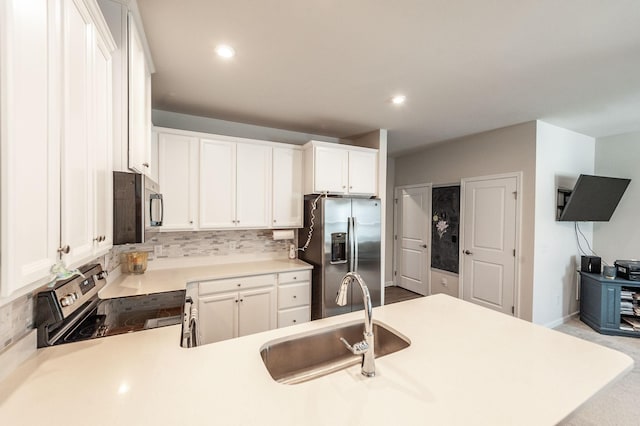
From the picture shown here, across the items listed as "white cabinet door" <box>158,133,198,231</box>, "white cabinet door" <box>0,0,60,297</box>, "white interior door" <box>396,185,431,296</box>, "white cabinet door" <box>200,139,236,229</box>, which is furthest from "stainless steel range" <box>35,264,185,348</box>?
"white interior door" <box>396,185,431,296</box>

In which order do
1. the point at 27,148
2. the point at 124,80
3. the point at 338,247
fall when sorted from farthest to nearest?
the point at 338,247 < the point at 124,80 < the point at 27,148

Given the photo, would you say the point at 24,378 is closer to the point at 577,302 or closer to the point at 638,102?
the point at 638,102

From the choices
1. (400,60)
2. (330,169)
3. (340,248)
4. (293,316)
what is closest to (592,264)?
(340,248)

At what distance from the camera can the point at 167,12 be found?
1.51 m

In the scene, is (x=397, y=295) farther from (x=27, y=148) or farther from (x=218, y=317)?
(x=27, y=148)

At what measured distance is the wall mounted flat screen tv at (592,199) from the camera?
10.7 ft

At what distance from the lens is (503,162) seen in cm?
349

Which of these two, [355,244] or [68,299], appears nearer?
[68,299]

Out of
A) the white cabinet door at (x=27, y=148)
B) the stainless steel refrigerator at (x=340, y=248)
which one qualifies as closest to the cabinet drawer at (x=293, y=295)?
the stainless steel refrigerator at (x=340, y=248)

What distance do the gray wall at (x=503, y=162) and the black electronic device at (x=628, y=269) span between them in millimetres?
1300

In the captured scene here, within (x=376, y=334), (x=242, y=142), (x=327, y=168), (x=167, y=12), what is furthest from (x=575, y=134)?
(x=167, y=12)

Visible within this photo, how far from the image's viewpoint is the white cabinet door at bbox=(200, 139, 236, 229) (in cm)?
287

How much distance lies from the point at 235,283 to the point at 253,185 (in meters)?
1.12

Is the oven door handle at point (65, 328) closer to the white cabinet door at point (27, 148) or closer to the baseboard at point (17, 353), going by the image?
the baseboard at point (17, 353)
